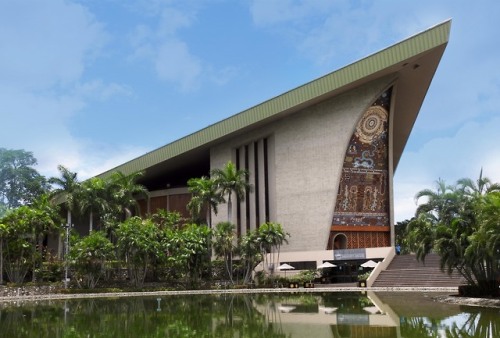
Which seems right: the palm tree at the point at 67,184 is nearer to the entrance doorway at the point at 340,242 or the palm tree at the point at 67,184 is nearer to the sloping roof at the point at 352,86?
the sloping roof at the point at 352,86

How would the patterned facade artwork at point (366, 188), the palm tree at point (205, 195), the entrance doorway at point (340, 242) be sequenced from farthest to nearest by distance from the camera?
the entrance doorway at point (340, 242) → the patterned facade artwork at point (366, 188) → the palm tree at point (205, 195)

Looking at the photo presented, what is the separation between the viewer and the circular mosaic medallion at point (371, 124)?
37.0m

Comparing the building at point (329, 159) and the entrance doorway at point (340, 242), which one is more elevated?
the building at point (329, 159)

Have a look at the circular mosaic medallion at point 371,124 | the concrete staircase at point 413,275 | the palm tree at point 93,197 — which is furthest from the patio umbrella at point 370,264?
the palm tree at point 93,197

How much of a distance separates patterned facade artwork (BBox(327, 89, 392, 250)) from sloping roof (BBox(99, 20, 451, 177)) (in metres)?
2.59

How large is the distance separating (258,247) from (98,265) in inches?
379

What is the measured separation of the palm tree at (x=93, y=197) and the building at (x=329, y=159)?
753 cm

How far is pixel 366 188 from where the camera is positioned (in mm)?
37594

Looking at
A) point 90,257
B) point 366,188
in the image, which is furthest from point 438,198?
point 90,257

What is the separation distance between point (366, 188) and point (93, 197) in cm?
1914

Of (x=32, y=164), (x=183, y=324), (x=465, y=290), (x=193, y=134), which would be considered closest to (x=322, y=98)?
(x=193, y=134)

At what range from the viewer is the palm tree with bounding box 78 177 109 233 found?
127ft

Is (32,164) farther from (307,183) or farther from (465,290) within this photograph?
(465,290)

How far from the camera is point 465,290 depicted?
1978 cm
